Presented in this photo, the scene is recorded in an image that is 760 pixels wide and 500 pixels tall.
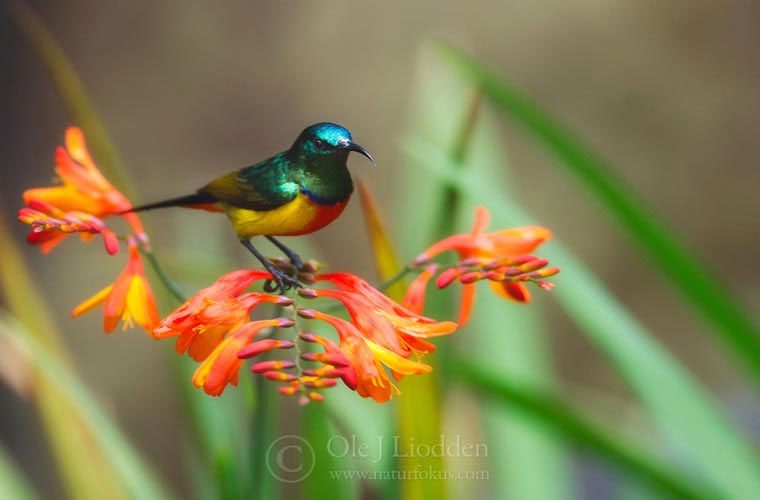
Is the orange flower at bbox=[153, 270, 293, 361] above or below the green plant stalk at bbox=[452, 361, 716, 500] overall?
below

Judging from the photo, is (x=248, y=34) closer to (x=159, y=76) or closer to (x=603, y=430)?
(x=159, y=76)

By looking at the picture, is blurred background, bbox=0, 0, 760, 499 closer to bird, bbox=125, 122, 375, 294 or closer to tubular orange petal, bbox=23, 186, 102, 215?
tubular orange petal, bbox=23, 186, 102, 215

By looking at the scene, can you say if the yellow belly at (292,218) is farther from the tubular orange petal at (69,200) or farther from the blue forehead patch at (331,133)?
the tubular orange petal at (69,200)

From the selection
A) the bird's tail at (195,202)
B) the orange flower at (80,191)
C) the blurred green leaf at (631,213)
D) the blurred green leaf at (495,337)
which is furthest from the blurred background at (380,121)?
the bird's tail at (195,202)

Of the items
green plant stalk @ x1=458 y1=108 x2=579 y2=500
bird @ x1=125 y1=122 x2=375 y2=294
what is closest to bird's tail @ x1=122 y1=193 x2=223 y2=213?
bird @ x1=125 y1=122 x2=375 y2=294

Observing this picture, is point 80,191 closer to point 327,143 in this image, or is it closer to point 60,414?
point 327,143

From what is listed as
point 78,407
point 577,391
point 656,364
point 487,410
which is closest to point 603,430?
point 656,364

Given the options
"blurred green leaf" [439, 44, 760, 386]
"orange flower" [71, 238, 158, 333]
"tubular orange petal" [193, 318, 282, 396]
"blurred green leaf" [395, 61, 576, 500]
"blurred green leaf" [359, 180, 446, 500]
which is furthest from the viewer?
"blurred green leaf" [395, 61, 576, 500]
